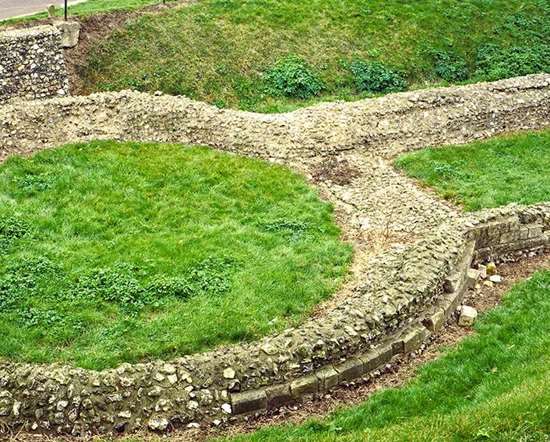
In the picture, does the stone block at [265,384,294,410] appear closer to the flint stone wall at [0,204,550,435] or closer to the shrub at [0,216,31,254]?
the flint stone wall at [0,204,550,435]

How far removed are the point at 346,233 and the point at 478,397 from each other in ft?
20.7

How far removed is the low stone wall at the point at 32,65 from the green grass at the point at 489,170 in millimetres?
11875

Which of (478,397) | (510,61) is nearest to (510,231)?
(478,397)

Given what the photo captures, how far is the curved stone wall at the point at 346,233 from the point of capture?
12383 millimetres

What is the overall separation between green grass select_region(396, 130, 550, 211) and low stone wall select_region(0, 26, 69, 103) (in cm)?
1188

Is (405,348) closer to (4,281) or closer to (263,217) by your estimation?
(263,217)

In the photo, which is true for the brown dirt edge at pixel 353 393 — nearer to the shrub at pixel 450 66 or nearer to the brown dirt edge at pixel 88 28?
the shrub at pixel 450 66

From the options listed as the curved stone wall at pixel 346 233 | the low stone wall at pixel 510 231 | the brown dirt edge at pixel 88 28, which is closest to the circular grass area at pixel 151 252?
the curved stone wall at pixel 346 233

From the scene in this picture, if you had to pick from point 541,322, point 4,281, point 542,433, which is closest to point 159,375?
point 4,281

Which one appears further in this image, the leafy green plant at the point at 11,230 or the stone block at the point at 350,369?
the leafy green plant at the point at 11,230

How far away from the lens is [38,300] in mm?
14594

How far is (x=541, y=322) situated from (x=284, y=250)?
5813mm

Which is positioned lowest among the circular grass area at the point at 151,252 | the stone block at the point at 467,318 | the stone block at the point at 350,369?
the stone block at the point at 467,318

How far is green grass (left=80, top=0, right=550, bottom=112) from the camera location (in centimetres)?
2589
